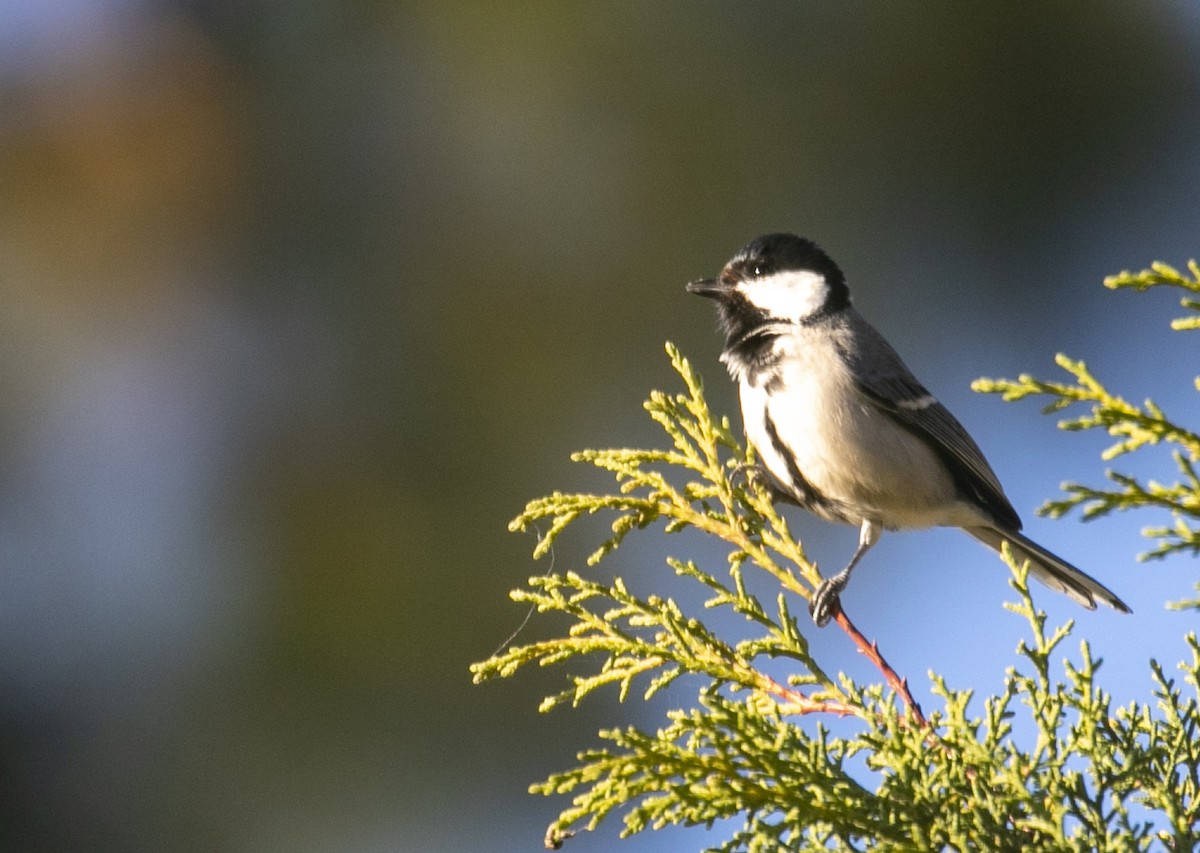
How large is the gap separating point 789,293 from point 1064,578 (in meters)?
0.94

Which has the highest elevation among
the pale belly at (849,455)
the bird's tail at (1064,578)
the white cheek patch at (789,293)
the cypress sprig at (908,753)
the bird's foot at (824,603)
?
the white cheek patch at (789,293)

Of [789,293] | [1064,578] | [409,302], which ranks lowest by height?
[1064,578]

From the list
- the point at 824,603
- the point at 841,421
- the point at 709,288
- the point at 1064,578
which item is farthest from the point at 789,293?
the point at 824,603

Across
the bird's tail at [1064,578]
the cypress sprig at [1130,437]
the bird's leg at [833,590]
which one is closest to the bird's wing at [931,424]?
the bird's tail at [1064,578]

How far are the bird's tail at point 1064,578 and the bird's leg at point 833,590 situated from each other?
32 centimetres

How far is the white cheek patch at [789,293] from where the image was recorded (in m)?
2.80

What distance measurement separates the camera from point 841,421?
8.50 feet

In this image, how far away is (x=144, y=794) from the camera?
356cm

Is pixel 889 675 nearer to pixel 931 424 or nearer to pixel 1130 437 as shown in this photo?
pixel 1130 437

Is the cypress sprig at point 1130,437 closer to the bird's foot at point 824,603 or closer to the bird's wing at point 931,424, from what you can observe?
the bird's foot at point 824,603

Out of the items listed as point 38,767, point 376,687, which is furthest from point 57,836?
point 376,687

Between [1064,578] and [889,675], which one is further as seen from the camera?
[1064,578]

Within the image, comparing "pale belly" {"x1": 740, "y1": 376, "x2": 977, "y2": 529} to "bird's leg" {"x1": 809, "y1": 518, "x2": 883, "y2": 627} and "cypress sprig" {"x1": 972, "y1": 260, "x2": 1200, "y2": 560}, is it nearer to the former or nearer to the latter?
"bird's leg" {"x1": 809, "y1": 518, "x2": 883, "y2": 627}

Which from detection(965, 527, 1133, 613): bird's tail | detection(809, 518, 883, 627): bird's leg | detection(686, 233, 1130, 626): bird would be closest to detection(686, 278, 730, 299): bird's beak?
detection(686, 233, 1130, 626): bird
